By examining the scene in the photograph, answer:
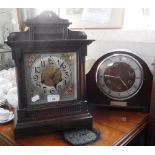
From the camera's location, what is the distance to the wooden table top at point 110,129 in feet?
2.32

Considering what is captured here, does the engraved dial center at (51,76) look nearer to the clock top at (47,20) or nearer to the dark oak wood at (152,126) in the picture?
the clock top at (47,20)

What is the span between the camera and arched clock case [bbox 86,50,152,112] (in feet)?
2.79

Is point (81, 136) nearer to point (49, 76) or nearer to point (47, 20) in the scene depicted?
point (49, 76)

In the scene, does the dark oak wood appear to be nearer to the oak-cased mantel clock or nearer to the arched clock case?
the arched clock case

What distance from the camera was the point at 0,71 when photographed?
1171 millimetres

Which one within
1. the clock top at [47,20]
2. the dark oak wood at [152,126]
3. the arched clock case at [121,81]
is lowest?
the dark oak wood at [152,126]

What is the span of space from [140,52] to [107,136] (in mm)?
465

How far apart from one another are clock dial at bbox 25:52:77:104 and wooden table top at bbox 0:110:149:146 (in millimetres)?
124

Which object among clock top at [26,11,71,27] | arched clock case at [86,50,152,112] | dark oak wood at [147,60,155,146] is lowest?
dark oak wood at [147,60,155,146]

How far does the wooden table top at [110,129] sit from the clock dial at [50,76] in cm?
12

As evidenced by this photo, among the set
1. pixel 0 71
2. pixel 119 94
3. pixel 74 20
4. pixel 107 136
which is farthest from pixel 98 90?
pixel 0 71

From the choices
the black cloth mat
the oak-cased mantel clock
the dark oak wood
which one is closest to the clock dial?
the oak-cased mantel clock

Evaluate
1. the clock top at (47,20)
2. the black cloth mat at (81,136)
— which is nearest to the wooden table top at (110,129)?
the black cloth mat at (81,136)
